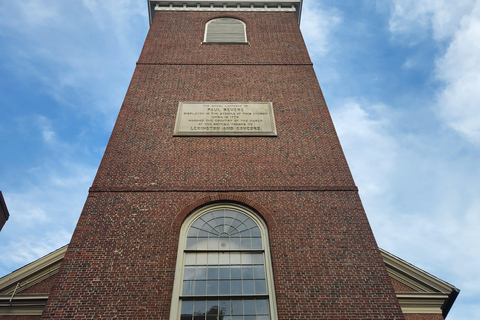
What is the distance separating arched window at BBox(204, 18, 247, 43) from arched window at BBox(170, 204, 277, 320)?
10.2 meters

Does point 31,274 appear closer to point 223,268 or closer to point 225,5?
point 223,268

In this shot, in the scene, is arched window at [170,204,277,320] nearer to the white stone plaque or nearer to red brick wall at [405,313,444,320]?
the white stone plaque

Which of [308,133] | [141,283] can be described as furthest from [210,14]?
[141,283]

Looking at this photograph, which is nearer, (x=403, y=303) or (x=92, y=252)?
(x=92, y=252)

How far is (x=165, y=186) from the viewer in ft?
34.8

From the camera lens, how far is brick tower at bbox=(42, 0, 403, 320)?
8266 mm

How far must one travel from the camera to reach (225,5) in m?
21.3

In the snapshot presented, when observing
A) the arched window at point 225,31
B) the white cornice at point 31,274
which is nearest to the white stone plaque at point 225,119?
the white cornice at point 31,274

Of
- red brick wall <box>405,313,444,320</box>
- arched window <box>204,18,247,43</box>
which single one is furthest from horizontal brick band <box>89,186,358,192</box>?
arched window <box>204,18,247,43</box>

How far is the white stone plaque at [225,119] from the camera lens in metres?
12.4

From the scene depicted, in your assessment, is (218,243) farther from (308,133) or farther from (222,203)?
(308,133)

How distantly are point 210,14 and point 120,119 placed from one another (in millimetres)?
10103

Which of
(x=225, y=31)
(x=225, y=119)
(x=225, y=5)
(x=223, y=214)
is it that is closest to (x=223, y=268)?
(x=223, y=214)

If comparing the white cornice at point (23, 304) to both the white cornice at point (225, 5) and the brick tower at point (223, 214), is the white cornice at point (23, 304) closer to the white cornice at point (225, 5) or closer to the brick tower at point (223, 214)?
the brick tower at point (223, 214)
